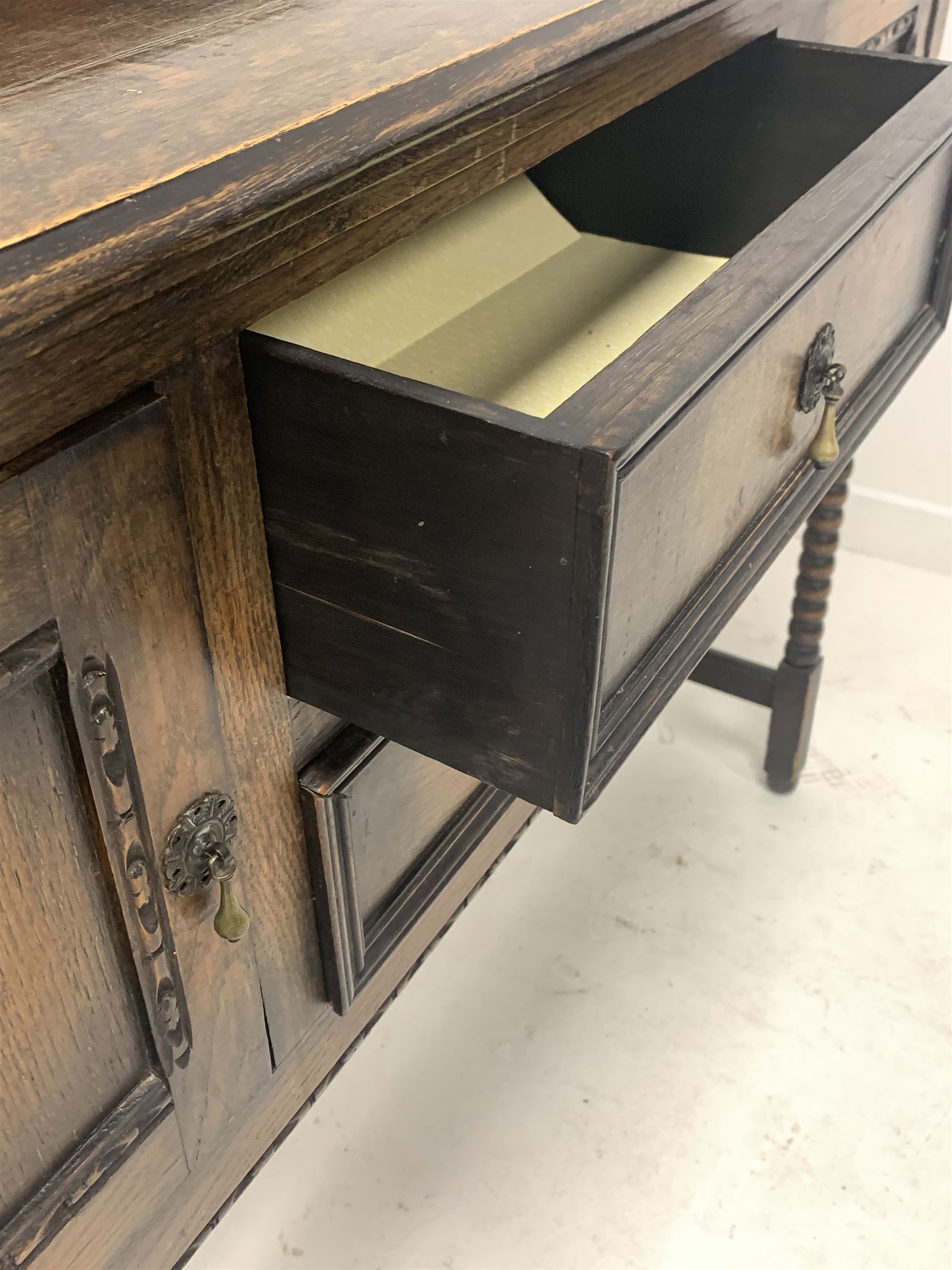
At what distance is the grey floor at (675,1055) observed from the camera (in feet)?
2.54

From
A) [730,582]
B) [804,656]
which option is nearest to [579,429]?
[730,582]

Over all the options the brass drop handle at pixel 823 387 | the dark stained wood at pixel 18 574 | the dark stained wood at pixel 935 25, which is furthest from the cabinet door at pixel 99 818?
the dark stained wood at pixel 935 25

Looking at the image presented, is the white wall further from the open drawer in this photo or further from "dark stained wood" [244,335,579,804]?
"dark stained wood" [244,335,579,804]

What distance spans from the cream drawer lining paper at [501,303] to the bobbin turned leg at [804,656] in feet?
1.06

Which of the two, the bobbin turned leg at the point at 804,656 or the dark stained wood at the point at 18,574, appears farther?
the bobbin turned leg at the point at 804,656

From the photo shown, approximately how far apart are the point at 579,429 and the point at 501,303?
0.35 metres

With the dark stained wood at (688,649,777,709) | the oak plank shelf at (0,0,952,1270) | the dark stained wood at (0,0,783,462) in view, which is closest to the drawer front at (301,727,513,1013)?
the oak plank shelf at (0,0,952,1270)

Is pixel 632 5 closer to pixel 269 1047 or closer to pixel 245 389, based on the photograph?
pixel 245 389

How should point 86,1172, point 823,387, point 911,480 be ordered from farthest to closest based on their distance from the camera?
point 911,480, point 823,387, point 86,1172

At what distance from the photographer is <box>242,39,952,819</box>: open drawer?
366mm

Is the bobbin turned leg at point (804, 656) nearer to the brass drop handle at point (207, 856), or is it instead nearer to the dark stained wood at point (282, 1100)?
the dark stained wood at point (282, 1100)

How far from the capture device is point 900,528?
4.77 feet

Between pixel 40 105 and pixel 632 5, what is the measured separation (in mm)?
264

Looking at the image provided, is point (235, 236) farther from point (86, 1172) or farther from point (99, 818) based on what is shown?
point (86, 1172)
